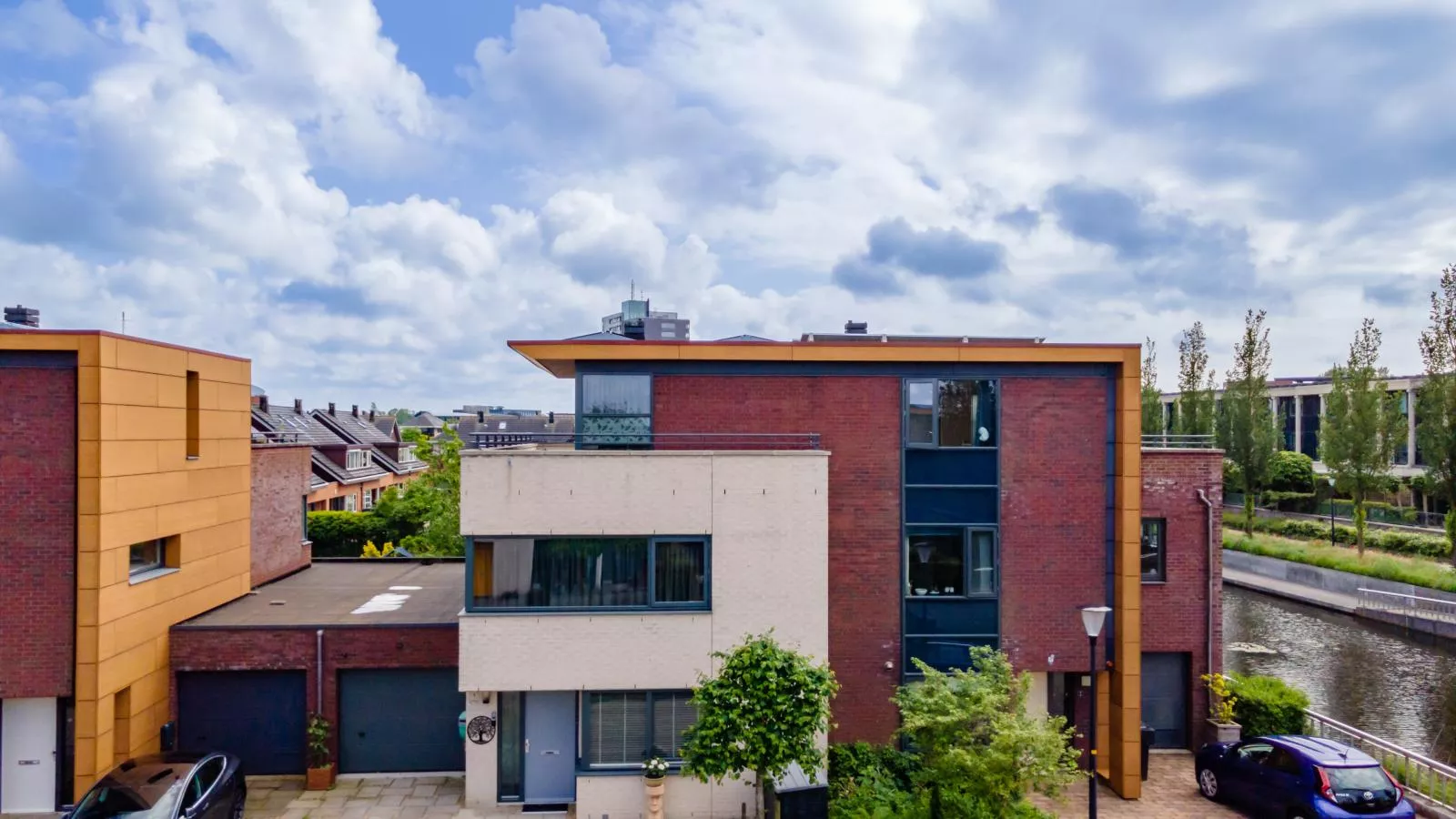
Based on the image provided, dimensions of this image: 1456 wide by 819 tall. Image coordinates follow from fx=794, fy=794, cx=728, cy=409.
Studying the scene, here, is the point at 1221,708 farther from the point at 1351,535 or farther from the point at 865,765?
the point at 1351,535

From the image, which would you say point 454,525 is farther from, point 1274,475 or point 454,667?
point 1274,475

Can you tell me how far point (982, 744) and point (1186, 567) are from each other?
803cm

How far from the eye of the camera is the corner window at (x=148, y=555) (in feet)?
48.7

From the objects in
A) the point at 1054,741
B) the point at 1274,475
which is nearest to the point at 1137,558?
the point at 1054,741

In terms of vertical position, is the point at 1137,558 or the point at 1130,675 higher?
the point at 1137,558

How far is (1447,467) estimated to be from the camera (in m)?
36.3

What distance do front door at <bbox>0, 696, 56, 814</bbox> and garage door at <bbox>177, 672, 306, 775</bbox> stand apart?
81.4 inches

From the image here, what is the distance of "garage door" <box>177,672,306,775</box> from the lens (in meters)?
15.5

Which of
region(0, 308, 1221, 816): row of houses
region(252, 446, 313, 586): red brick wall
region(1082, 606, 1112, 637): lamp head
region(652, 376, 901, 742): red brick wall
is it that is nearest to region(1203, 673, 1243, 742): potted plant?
region(0, 308, 1221, 816): row of houses

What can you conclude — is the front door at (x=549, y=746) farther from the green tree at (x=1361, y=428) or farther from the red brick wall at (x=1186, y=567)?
the green tree at (x=1361, y=428)

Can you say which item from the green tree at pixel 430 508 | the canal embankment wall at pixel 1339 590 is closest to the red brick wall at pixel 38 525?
the green tree at pixel 430 508

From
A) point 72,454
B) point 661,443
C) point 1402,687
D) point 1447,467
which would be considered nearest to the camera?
point 72,454

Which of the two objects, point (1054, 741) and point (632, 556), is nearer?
point (1054, 741)

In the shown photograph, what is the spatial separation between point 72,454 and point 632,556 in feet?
31.4
